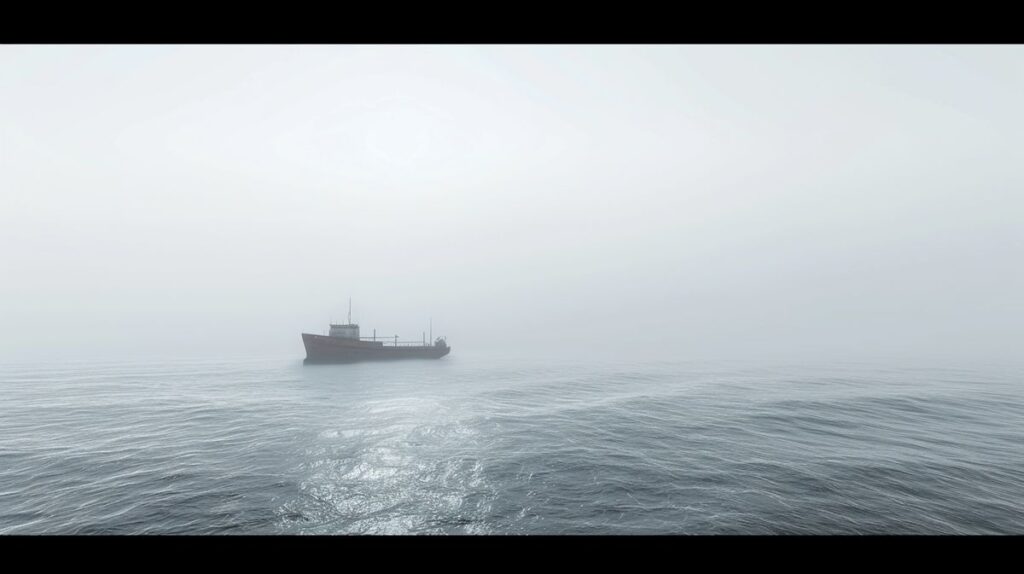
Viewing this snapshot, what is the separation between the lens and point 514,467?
1416 centimetres

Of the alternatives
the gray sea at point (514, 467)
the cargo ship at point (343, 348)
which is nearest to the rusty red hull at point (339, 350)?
the cargo ship at point (343, 348)

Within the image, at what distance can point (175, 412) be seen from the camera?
85.1 feet

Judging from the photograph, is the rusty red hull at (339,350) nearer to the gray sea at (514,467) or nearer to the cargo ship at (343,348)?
the cargo ship at (343,348)

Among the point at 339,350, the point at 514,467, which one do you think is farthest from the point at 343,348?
the point at 514,467

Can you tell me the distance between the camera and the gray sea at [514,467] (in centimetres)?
1003

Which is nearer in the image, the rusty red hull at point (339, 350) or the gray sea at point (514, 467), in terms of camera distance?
the gray sea at point (514, 467)

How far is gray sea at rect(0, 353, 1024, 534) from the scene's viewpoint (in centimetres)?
1003

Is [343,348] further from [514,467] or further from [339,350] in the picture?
[514,467]

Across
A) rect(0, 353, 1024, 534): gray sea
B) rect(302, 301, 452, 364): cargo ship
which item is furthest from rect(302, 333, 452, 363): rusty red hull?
rect(0, 353, 1024, 534): gray sea

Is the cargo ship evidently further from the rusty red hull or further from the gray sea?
the gray sea

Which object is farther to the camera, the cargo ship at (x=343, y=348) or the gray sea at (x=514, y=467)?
the cargo ship at (x=343, y=348)
